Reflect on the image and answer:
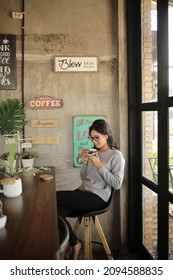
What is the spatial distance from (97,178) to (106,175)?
13cm

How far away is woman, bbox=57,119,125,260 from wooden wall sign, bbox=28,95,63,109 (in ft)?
2.17

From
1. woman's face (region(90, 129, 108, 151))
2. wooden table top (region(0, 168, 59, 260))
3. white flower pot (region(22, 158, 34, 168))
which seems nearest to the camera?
wooden table top (region(0, 168, 59, 260))

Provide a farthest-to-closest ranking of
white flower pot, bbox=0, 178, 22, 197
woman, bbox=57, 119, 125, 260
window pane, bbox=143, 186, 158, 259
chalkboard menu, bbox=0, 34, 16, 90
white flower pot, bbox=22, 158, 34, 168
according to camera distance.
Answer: chalkboard menu, bbox=0, 34, 16, 90
white flower pot, bbox=22, 158, 34, 168
window pane, bbox=143, 186, 158, 259
woman, bbox=57, 119, 125, 260
white flower pot, bbox=0, 178, 22, 197

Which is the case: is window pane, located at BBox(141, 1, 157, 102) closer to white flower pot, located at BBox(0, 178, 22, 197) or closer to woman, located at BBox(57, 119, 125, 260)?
woman, located at BBox(57, 119, 125, 260)

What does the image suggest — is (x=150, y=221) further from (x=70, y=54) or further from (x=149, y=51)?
(x=70, y=54)

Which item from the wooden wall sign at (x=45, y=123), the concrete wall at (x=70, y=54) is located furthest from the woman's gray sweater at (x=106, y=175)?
the wooden wall sign at (x=45, y=123)

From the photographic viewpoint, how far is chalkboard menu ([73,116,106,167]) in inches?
105

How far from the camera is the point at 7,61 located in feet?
8.46

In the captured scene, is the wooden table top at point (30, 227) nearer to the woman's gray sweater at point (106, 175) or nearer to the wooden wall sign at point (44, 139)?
the woman's gray sweater at point (106, 175)

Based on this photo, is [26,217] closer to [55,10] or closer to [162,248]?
[162,248]

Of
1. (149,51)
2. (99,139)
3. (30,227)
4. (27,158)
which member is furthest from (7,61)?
(30,227)

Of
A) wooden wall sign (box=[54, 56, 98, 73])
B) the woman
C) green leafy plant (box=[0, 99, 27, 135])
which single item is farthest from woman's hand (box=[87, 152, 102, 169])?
wooden wall sign (box=[54, 56, 98, 73])

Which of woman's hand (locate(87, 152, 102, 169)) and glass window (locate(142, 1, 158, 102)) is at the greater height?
glass window (locate(142, 1, 158, 102))
